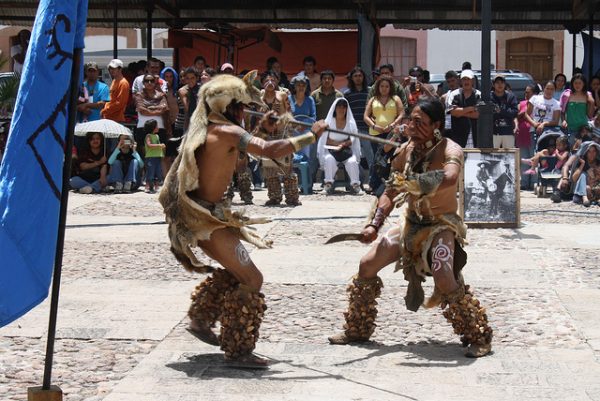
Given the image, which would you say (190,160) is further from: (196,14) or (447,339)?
(196,14)

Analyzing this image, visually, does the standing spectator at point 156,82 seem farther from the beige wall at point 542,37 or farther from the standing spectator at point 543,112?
the beige wall at point 542,37

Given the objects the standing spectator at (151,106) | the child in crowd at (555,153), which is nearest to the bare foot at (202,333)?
the standing spectator at (151,106)

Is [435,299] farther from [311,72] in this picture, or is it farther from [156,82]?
[311,72]

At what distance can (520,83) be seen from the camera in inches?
979

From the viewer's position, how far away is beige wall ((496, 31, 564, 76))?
34438 millimetres

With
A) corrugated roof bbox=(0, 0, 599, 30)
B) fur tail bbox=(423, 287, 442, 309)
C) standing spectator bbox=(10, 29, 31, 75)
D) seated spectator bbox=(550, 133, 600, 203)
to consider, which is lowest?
fur tail bbox=(423, 287, 442, 309)

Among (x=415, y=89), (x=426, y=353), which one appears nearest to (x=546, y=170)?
(x=415, y=89)

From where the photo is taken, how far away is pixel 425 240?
6547 millimetres

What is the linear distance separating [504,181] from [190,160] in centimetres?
696

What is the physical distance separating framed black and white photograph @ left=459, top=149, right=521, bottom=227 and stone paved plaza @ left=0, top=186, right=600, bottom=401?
98 centimetres

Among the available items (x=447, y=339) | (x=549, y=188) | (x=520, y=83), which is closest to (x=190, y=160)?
(x=447, y=339)

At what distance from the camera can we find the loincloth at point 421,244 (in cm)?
653

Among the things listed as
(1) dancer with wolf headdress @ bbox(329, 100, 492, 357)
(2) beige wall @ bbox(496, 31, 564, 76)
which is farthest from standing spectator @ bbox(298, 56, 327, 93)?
(2) beige wall @ bbox(496, 31, 564, 76)

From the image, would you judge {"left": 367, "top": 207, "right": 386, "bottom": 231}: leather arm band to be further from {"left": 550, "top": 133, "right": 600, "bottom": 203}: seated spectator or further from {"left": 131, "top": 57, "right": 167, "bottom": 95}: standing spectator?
{"left": 131, "top": 57, "right": 167, "bottom": 95}: standing spectator
